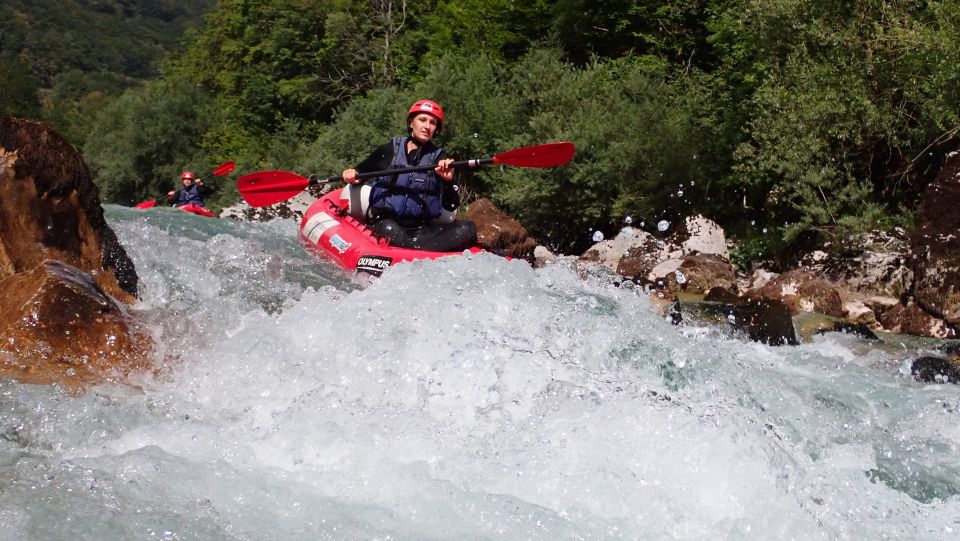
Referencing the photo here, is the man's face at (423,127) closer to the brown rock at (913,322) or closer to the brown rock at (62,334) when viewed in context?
the brown rock at (62,334)

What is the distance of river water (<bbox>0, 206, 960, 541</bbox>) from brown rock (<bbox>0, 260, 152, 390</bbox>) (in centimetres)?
12

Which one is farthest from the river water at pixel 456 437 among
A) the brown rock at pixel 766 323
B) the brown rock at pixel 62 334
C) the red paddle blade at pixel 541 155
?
the red paddle blade at pixel 541 155

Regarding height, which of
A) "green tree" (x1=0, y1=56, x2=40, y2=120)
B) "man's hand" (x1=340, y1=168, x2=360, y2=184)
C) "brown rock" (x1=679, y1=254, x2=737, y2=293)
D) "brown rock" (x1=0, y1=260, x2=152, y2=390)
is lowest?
"green tree" (x1=0, y1=56, x2=40, y2=120)

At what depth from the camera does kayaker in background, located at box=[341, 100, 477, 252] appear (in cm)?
705

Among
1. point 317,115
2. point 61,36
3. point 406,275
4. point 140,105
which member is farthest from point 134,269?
point 61,36

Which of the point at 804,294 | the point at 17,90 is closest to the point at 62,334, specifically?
the point at 804,294

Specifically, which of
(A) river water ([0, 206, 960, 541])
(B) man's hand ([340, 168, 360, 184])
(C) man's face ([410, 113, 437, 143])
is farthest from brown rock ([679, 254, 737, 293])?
(A) river water ([0, 206, 960, 541])

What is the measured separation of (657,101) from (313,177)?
7841mm

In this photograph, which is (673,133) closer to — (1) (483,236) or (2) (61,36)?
(1) (483,236)

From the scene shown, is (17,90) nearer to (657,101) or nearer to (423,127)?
(657,101)

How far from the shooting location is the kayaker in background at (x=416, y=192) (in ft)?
23.1

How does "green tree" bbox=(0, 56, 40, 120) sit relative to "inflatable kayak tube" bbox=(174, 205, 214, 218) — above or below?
below

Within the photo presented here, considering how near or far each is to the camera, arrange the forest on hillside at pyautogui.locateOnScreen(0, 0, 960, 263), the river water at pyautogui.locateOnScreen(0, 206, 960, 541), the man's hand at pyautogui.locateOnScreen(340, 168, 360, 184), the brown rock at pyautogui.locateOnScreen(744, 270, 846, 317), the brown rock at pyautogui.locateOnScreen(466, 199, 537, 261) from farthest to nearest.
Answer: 1. the brown rock at pyautogui.locateOnScreen(466, 199, 537, 261)
2. the forest on hillside at pyautogui.locateOnScreen(0, 0, 960, 263)
3. the brown rock at pyautogui.locateOnScreen(744, 270, 846, 317)
4. the man's hand at pyautogui.locateOnScreen(340, 168, 360, 184)
5. the river water at pyautogui.locateOnScreen(0, 206, 960, 541)

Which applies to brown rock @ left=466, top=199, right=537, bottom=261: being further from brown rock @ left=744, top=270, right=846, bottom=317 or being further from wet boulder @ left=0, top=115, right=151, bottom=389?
wet boulder @ left=0, top=115, right=151, bottom=389
